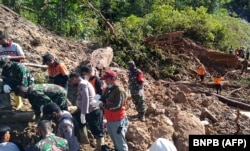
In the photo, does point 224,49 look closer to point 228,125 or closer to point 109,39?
point 109,39

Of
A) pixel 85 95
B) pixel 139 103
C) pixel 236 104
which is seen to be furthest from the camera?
pixel 236 104

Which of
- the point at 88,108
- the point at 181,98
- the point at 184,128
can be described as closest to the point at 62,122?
the point at 88,108

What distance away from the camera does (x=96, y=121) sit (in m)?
7.05

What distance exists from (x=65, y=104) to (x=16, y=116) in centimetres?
111

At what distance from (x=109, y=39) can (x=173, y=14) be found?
678 cm

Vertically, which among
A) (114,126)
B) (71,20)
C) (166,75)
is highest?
(71,20)

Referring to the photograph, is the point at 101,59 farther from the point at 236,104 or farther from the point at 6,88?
the point at 236,104

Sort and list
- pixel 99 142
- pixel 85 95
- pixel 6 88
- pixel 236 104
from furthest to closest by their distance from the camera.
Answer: pixel 236 104, pixel 6 88, pixel 99 142, pixel 85 95

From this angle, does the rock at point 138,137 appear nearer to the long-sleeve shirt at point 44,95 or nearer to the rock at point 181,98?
the long-sleeve shirt at point 44,95

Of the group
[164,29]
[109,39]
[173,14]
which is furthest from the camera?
[173,14]

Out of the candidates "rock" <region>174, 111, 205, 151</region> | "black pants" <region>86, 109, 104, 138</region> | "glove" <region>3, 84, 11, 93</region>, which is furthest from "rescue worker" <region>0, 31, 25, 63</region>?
"rock" <region>174, 111, 205, 151</region>

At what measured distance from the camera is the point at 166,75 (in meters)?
16.3

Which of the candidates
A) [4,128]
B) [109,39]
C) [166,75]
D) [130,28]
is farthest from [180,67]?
[4,128]

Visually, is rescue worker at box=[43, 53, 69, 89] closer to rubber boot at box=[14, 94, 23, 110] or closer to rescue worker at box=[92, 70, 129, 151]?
rubber boot at box=[14, 94, 23, 110]
